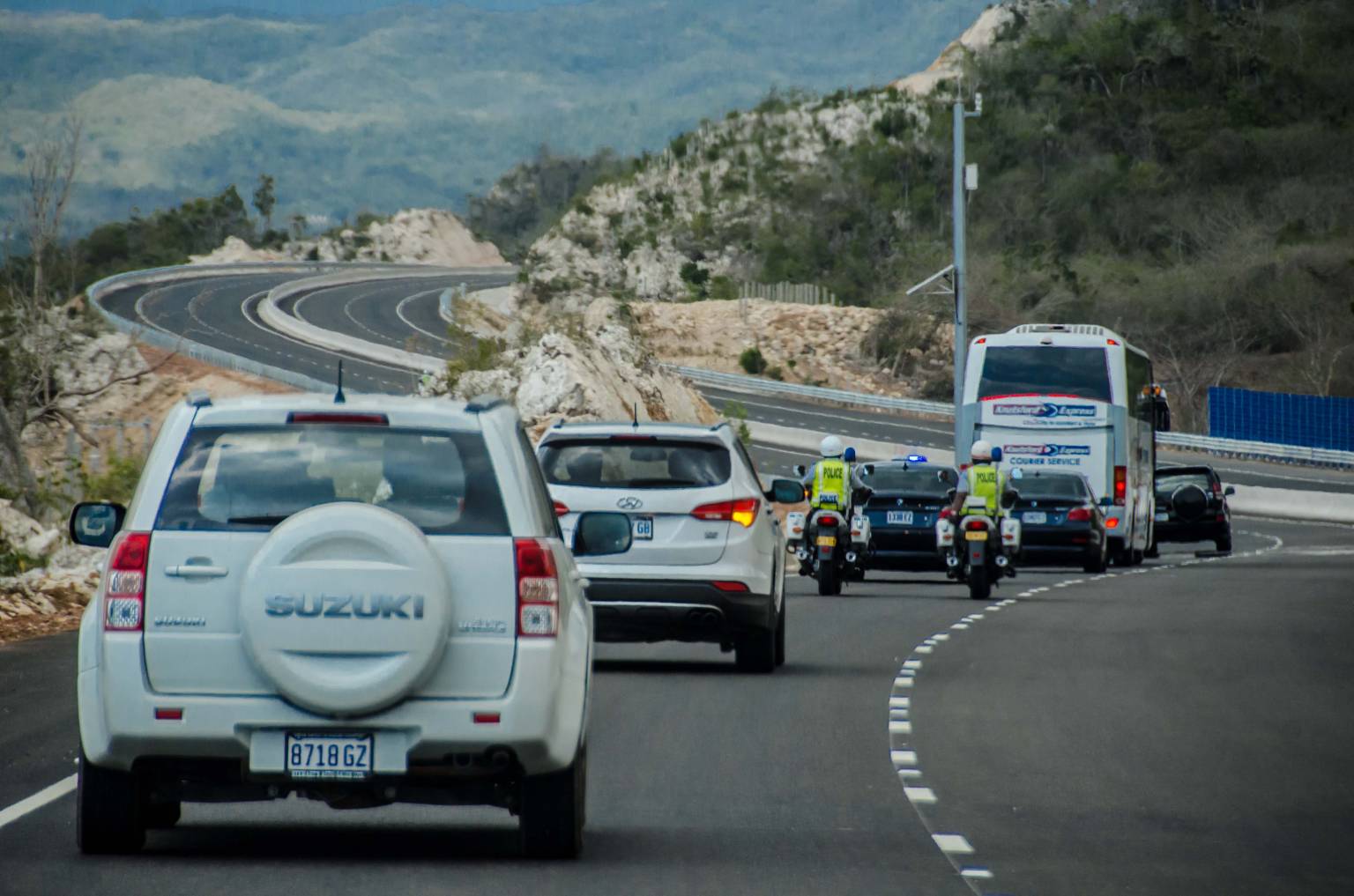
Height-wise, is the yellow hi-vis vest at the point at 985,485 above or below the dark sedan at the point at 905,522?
above

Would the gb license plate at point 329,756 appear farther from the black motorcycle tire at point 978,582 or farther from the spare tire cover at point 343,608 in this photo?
the black motorcycle tire at point 978,582

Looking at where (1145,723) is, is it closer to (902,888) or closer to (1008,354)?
(902,888)

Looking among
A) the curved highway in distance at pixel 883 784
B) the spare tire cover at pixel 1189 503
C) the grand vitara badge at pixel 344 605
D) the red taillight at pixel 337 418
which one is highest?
the red taillight at pixel 337 418

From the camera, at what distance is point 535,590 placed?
7957 mm

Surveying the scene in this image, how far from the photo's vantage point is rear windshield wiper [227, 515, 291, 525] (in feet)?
26.1

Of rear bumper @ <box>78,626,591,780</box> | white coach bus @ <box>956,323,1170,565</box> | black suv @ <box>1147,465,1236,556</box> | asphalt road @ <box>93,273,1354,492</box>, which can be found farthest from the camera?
asphalt road @ <box>93,273,1354,492</box>

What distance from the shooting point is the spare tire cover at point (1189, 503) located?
4197 centimetres

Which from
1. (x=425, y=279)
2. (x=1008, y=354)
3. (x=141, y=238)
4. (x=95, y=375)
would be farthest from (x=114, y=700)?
(x=141, y=238)

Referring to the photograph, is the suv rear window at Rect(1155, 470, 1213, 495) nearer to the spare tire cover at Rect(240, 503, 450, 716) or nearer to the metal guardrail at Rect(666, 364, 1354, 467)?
the metal guardrail at Rect(666, 364, 1354, 467)

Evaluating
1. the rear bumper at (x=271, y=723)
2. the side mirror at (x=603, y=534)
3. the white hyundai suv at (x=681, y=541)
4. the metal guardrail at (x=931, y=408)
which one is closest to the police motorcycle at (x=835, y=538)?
the white hyundai suv at (x=681, y=541)

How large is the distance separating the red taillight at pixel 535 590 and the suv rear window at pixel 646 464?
8.10 meters

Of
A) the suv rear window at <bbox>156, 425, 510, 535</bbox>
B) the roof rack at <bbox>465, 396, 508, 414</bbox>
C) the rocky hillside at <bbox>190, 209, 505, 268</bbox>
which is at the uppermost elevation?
the rocky hillside at <bbox>190, 209, 505, 268</bbox>

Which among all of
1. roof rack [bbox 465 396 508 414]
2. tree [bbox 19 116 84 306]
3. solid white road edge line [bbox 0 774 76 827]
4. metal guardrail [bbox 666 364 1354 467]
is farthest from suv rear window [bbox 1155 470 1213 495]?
roof rack [bbox 465 396 508 414]

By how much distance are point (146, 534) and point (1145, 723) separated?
7859 millimetres
